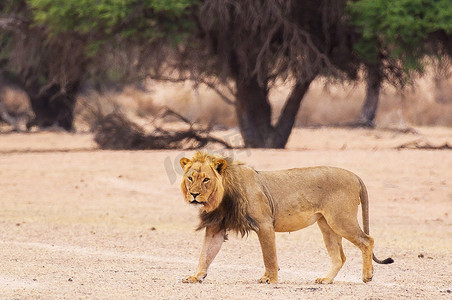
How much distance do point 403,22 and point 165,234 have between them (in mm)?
8186

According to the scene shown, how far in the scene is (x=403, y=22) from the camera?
17750 mm

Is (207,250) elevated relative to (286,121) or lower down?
elevated

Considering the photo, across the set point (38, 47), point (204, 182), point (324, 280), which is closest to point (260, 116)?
point (38, 47)

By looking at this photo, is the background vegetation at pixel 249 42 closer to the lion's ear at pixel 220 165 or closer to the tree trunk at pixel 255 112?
the tree trunk at pixel 255 112

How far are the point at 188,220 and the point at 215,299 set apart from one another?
6.79 meters

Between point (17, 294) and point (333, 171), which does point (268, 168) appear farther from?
point (17, 294)

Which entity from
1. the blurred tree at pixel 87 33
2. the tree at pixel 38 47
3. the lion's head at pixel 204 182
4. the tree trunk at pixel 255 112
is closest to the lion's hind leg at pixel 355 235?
the lion's head at pixel 204 182

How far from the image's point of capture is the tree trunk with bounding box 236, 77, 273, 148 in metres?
20.8

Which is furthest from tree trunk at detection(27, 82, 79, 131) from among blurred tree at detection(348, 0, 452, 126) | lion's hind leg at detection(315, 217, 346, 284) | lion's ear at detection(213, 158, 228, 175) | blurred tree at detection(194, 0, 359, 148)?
lion's ear at detection(213, 158, 228, 175)

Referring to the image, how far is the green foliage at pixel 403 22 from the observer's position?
17953 millimetres

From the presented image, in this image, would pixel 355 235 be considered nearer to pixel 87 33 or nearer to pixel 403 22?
pixel 403 22

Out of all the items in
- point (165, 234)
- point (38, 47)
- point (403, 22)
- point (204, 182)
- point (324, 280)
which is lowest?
point (38, 47)

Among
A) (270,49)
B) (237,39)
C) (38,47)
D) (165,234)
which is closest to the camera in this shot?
(165,234)

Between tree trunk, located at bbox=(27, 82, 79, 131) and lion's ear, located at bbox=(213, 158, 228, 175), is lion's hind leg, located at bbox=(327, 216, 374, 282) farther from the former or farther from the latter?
tree trunk, located at bbox=(27, 82, 79, 131)
